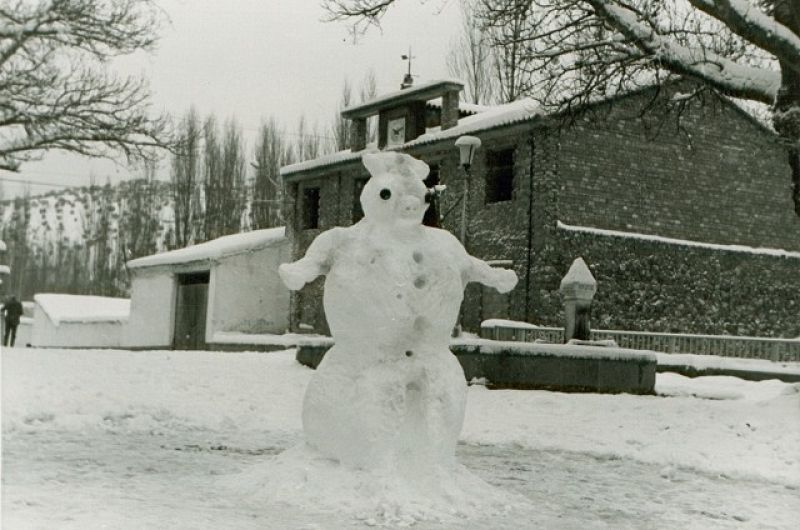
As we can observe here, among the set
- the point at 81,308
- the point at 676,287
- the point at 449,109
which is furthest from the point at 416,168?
the point at 81,308

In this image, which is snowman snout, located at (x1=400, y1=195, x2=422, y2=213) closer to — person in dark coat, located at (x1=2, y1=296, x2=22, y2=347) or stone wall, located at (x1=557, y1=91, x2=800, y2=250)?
stone wall, located at (x1=557, y1=91, x2=800, y2=250)

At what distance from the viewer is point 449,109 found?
25.1m

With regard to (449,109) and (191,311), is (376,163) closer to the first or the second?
(449,109)

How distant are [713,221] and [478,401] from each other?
14229mm

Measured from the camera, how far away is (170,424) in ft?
31.8

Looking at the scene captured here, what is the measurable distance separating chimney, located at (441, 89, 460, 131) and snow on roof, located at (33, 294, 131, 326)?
48.6ft

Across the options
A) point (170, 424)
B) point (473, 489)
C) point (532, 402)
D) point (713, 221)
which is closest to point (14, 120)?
point (170, 424)

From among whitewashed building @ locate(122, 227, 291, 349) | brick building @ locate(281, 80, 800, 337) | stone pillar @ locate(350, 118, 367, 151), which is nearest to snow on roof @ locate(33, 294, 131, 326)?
whitewashed building @ locate(122, 227, 291, 349)

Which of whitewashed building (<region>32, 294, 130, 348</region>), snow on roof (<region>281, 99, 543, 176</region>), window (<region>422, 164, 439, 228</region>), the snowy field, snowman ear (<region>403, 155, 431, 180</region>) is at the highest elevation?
snow on roof (<region>281, 99, 543, 176</region>)

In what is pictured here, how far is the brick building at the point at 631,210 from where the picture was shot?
70.6ft

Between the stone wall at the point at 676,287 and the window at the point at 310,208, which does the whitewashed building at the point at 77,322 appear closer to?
the window at the point at 310,208

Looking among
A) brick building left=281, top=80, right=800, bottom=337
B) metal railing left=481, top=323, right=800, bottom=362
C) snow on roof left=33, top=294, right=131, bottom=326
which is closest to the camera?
metal railing left=481, top=323, right=800, bottom=362

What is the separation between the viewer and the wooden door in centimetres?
3016

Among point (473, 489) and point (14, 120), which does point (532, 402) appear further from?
point (14, 120)
